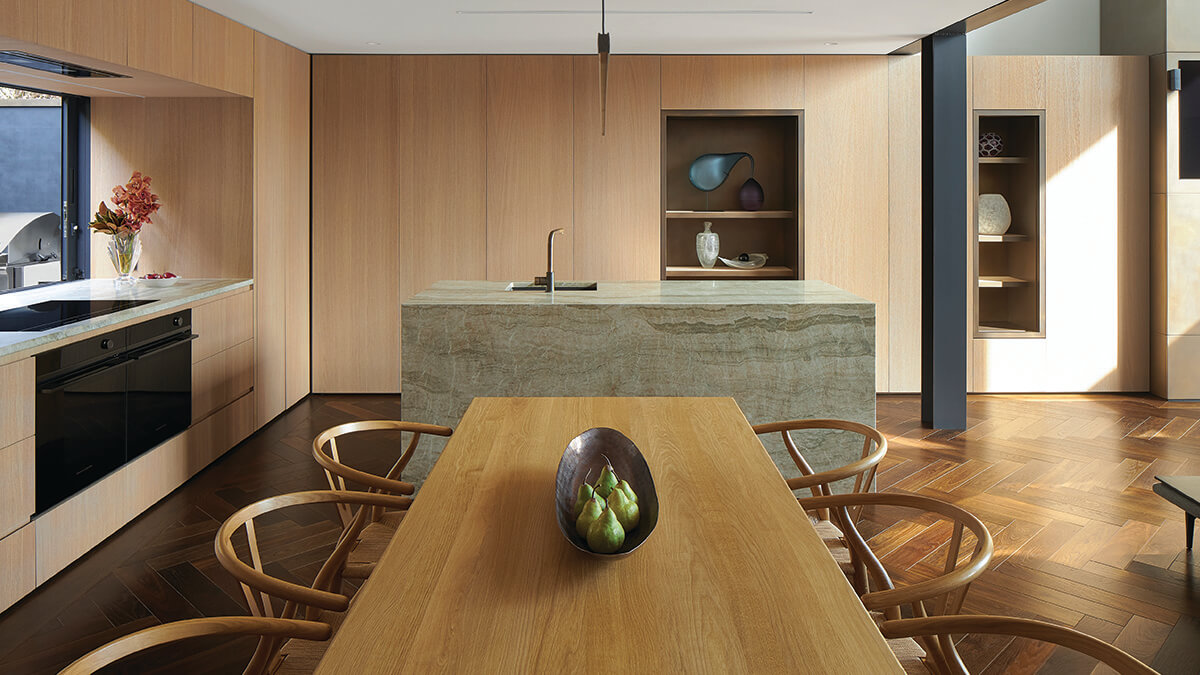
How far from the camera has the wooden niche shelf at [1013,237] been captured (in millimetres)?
6773

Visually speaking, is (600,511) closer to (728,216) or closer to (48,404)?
(48,404)

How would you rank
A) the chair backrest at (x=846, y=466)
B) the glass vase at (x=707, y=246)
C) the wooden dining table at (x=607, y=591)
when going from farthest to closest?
1. the glass vase at (x=707, y=246)
2. the chair backrest at (x=846, y=466)
3. the wooden dining table at (x=607, y=591)

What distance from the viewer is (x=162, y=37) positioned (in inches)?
176

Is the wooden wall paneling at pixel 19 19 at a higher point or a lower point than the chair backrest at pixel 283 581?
higher

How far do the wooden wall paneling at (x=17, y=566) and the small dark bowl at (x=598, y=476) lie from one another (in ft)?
7.05

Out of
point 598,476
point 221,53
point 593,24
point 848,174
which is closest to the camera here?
point 598,476

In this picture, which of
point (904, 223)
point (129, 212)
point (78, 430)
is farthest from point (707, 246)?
point (78, 430)

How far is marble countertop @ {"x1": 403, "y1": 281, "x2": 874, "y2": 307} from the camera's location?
431 centimetres

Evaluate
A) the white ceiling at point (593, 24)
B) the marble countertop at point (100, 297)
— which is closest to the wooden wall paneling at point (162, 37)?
the white ceiling at point (593, 24)

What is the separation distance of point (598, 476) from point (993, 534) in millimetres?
2414

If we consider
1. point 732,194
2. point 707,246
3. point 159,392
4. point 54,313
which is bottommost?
point 159,392

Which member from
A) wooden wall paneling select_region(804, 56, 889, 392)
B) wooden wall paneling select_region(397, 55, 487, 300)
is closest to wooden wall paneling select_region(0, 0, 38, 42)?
wooden wall paneling select_region(397, 55, 487, 300)

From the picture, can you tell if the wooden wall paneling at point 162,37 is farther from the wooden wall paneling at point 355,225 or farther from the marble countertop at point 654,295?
the wooden wall paneling at point 355,225

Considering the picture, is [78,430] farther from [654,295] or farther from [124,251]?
[654,295]
